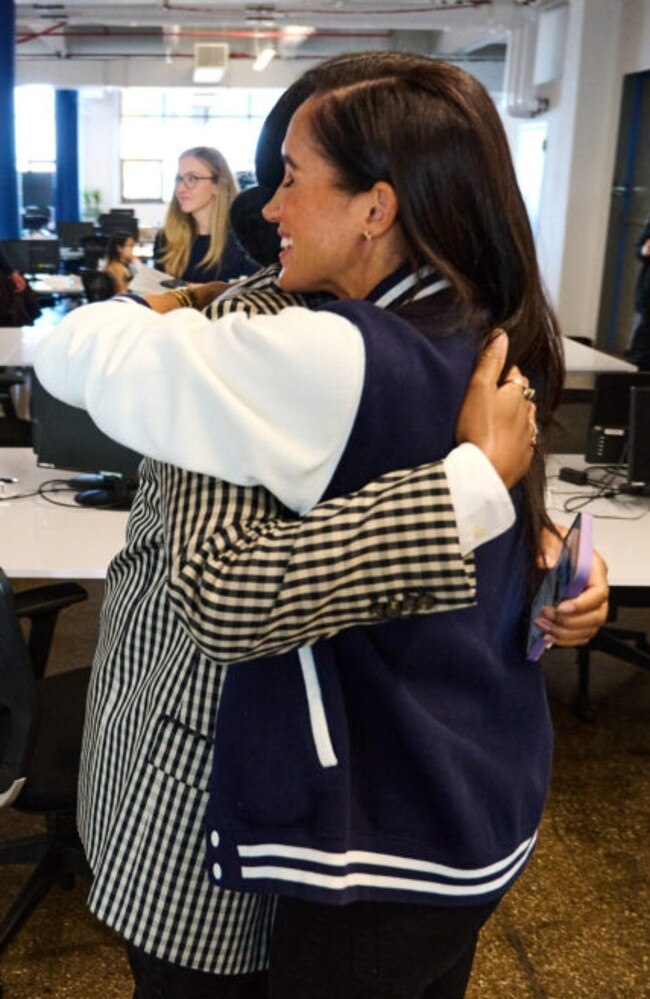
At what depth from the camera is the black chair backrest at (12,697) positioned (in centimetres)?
168

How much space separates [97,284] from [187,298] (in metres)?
6.62

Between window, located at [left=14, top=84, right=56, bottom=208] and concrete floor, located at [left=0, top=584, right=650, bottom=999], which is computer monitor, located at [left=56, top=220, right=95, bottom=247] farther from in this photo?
concrete floor, located at [left=0, top=584, right=650, bottom=999]

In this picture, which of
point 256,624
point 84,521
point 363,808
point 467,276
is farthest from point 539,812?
point 84,521

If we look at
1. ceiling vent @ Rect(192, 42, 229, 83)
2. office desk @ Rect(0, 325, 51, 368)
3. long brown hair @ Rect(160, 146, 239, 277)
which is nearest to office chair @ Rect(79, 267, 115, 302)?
office desk @ Rect(0, 325, 51, 368)

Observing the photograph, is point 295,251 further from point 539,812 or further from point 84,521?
point 84,521

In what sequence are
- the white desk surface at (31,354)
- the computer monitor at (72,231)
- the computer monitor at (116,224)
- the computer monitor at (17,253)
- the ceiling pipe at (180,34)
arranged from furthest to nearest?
the ceiling pipe at (180,34), the computer monitor at (116,224), the computer monitor at (72,231), the computer monitor at (17,253), the white desk surface at (31,354)

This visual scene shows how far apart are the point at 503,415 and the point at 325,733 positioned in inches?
11.6

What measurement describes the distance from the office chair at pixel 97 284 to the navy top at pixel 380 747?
625cm

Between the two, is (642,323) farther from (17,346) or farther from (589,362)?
(17,346)

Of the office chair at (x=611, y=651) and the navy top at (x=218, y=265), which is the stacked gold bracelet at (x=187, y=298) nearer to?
the office chair at (x=611, y=651)

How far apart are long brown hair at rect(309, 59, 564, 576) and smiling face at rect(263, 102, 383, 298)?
0.01m

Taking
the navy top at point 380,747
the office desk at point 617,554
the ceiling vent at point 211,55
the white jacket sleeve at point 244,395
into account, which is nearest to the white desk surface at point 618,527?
the office desk at point 617,554

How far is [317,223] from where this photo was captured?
82cm

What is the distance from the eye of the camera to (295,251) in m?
0.84
